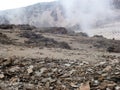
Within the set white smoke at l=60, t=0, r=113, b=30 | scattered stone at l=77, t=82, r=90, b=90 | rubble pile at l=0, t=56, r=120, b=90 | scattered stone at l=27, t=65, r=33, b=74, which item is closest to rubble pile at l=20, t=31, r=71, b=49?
rubble pile at l=0, t=56, r=120, b=90

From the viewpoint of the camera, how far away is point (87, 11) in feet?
271

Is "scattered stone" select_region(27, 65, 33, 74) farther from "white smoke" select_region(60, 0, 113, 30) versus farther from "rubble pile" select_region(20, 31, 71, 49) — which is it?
"white smoke" select_region(60, 0, 113, 30)

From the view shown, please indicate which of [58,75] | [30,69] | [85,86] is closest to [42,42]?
[30,69]

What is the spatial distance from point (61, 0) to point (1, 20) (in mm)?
17483

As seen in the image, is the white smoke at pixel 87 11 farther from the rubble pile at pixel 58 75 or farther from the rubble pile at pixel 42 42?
the rubble pile at pixel 58 75

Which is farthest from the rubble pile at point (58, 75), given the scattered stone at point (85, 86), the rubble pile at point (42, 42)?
the rubble pile at point (42, 42)

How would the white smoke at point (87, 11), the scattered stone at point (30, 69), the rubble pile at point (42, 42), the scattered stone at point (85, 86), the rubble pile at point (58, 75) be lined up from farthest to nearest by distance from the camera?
1. the white smoke at point (87, 11)
2. the rubble pile at point (42, 42)
3. the scattered stone at point (30, 69)
4. the rubble pile at point (58, 75)
5. the scattered stone at point (85, 86)

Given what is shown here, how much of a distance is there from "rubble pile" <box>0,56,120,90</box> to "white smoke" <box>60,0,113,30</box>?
226ft

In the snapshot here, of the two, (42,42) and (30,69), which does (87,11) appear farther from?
(30,69)

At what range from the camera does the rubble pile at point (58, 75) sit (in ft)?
25.8

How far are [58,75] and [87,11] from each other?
74776 mm

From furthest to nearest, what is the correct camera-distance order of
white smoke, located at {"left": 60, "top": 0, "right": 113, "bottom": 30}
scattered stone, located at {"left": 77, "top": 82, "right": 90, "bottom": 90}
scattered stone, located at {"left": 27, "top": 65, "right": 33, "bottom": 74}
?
white smoke, located at {"left": 60, "top": 0, "right": 113, "bottom": 30} → scattered stone, located at {"left": 27, "top": 65, "right": 33, "bottom": 74} → scattered stone, located at {"left": 77, "top": 82, "right": 90, "bottom": 90}

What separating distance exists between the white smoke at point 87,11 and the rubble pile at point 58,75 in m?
68.8

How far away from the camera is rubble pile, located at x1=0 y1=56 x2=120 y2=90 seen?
7.86m
